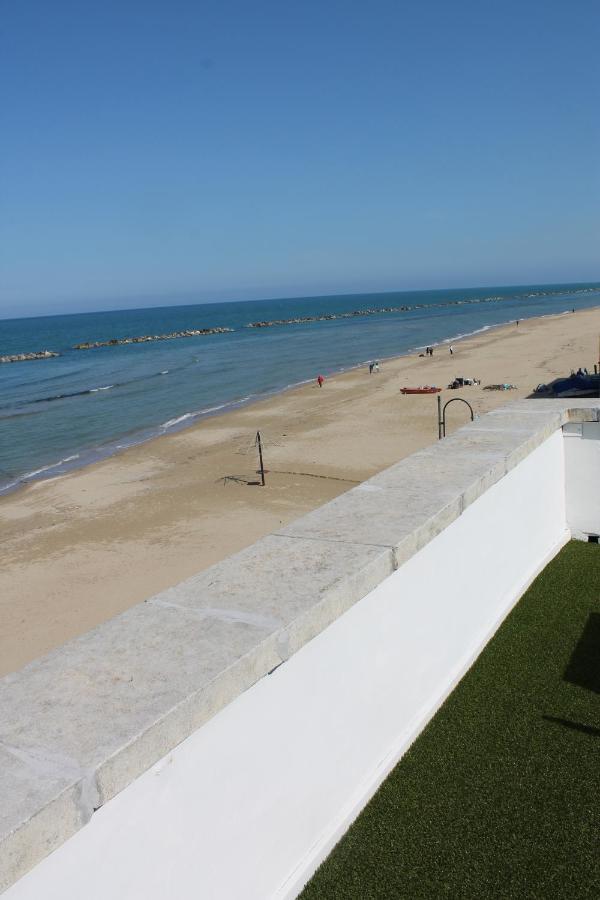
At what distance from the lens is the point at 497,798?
9.76ft

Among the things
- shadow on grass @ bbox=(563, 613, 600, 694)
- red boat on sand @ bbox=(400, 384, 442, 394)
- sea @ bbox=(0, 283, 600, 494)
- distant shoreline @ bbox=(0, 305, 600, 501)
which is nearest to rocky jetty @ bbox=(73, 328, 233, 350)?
sea @ bbox=(0, 283, 600, 494)

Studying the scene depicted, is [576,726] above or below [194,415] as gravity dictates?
above

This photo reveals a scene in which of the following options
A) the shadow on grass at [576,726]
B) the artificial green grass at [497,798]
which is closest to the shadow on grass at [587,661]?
the artificial green grass at [497,798]

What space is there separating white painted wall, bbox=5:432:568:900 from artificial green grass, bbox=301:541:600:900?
105 mm

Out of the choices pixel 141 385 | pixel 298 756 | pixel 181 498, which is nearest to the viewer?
pixel 298 756

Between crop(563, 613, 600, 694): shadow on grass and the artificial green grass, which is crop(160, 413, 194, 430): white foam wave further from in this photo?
the artificial green grass

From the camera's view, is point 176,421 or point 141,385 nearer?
point 176,421

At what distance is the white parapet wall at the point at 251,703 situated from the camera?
169cm

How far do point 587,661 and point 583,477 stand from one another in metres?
1.90

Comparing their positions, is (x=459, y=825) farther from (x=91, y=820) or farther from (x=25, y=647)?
(x=25, y=647)

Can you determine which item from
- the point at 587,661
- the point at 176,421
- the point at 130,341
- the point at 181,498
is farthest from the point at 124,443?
the point at 130,341

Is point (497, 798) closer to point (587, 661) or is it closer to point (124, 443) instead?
point (587, 661)

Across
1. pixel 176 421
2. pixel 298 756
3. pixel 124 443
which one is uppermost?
pixel 298 756

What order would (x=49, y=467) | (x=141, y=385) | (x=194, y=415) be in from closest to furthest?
1. (x=49, y=467)
2. (x=194, y=415)
3. (x=141, y=385)
